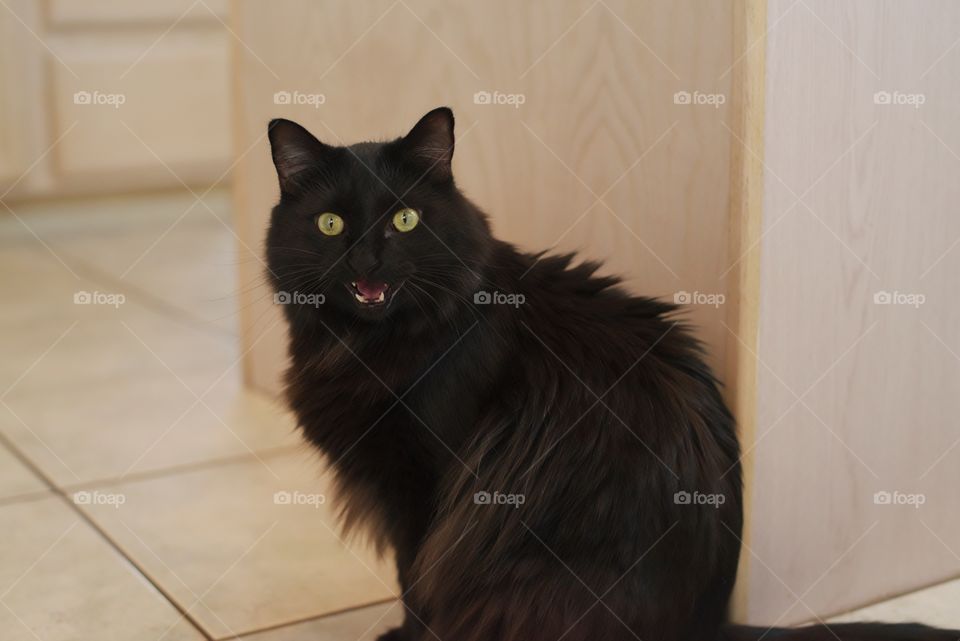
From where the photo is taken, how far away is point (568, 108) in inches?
71.6

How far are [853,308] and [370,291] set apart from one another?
0.72 meters

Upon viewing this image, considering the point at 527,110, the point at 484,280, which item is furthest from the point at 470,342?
the point at 527,110

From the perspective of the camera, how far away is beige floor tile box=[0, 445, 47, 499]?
2166 millimetres

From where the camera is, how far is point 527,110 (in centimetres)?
188

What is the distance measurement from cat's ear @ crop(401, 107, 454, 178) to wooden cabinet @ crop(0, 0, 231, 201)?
2.39 m

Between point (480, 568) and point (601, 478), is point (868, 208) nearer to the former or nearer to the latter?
point (601, 478)

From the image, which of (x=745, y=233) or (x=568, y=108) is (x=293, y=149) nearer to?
(x=568, y=108)

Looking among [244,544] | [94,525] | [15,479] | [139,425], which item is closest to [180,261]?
[139,425]

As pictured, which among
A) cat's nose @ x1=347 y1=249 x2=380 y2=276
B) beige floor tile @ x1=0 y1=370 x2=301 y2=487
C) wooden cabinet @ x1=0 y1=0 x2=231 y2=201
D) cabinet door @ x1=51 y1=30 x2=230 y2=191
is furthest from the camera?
cabinet door @ x1=51 y1=30 x2=230 y2=191

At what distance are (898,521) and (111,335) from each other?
2128 millimetres

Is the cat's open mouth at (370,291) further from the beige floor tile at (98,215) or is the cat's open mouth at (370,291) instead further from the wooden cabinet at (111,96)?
the beige floor tile at (98,215)

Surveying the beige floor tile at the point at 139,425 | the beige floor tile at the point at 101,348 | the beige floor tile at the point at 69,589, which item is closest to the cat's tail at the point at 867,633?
the beige floor tile at the point at 69,589

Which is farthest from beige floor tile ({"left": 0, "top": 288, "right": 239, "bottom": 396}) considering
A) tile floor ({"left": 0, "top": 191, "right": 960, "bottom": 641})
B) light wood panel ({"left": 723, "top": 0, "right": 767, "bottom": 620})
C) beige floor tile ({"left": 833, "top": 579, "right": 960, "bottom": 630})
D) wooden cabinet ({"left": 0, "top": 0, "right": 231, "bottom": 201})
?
beige floor tile ({"left": 833, "top": 579, "right": 960, "bottom": 630})

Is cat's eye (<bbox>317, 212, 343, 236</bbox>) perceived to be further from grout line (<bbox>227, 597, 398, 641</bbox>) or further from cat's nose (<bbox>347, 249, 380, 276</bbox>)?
grout line (<bbox>227, 597, 398, 641</bbox>)
